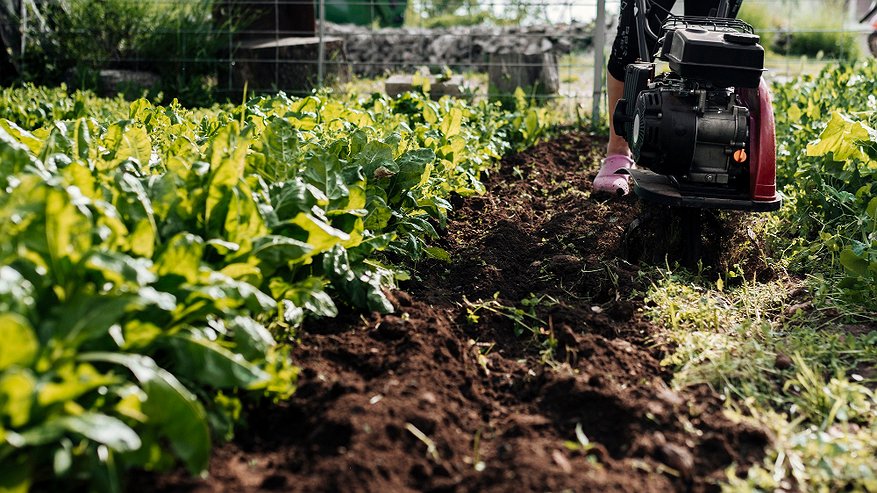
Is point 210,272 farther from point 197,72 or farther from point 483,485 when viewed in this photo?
point 197,72

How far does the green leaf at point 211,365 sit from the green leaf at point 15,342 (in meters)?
0.42

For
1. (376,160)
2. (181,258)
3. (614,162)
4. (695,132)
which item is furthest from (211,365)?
(614,162)

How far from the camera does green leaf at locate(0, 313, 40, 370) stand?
1.79 m

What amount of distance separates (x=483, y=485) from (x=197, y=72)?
7.22 meters

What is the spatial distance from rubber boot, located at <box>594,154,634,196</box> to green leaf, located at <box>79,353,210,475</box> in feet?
10.4

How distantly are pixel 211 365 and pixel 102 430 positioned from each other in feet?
1.29

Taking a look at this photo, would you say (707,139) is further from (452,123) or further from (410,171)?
(452,123)

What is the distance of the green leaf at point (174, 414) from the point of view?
2033mm

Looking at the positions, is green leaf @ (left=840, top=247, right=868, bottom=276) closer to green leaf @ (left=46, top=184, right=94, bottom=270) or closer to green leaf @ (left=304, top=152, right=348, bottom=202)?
green leaf @ (left=304, top=152, right=348, bottom=202)

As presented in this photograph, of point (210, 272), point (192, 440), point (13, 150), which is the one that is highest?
point (13, 150)


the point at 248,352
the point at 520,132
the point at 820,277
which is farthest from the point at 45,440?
the point at 520,132

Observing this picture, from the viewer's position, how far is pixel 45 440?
1842 mm

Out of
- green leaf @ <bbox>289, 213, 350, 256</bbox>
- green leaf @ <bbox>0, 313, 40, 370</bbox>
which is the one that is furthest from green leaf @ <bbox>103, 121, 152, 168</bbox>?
green leaf @ <bbox>0, 313, 40, 370</bbox>

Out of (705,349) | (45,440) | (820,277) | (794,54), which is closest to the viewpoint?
(45,440)
